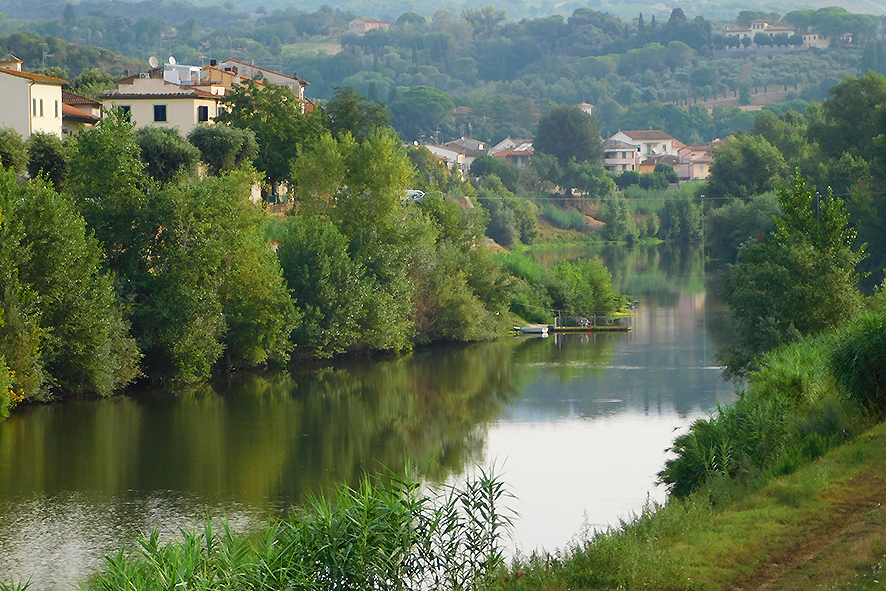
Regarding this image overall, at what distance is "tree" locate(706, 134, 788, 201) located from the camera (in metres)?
81.0

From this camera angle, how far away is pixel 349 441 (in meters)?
32.1

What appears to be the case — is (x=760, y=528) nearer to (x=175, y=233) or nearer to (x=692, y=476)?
(x=692, y=476)

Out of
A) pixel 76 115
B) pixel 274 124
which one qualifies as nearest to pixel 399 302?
pixel 274 124

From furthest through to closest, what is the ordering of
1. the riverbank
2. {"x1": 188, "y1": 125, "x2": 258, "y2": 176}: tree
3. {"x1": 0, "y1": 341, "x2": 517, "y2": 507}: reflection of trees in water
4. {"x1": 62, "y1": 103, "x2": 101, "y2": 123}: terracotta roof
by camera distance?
{"x1": 62, "y1": 103, "x2": 101, "y2": 123}: terracotta roof → {"x1": 188, "y1": 125, "x2": 258, "y2": 176}: tree → {"x1": 0, "y1": 341, "x2": 517, "y2": 507}: reflection of trees in water → the riverbank

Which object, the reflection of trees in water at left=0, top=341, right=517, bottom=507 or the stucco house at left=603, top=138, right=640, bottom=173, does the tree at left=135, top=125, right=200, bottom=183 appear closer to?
the reflection of trees in water at left=0, top=341, right=517, bottom=507

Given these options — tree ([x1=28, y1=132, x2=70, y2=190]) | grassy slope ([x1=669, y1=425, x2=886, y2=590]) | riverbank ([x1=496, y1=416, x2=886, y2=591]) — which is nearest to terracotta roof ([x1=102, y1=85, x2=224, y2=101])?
tree ([x1=28, y1=132, x2=70, y2=190])

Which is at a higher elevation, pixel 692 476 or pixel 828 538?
pixel 828 538

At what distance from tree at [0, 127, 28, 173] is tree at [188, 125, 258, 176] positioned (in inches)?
374

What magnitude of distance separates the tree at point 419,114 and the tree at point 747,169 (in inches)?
2967

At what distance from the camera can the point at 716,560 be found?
13.8 metres

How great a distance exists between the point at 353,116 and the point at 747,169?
114 ft

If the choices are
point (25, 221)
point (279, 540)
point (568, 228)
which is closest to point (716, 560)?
point (279, 540)

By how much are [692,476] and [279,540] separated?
29.8ft

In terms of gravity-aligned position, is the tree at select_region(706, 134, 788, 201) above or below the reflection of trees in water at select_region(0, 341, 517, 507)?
above
